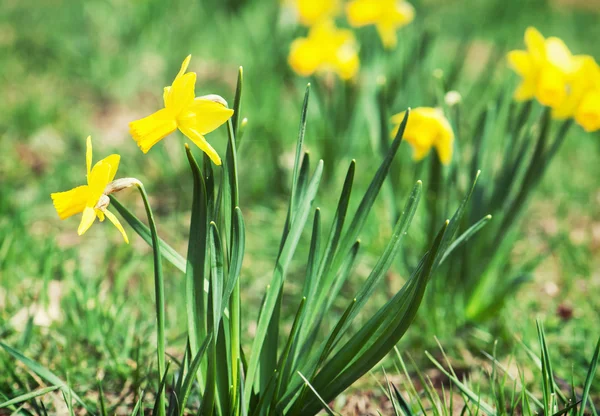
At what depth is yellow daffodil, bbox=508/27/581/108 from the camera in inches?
66.7

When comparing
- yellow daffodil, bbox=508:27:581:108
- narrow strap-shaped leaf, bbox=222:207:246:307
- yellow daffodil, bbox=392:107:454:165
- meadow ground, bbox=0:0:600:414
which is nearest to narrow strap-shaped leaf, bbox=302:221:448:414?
meadow ground, bbox=0:0:600:414

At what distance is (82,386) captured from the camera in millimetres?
1503

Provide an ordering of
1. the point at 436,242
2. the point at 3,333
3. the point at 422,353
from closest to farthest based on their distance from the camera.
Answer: the point at 436,242
the point at 3,333
the point at 422,353

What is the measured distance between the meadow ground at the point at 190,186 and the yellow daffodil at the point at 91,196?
47 centimetres

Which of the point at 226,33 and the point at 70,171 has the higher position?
the point at 226,33

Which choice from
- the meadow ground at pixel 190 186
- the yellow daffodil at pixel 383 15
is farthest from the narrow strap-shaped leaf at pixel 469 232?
the yellow daffodil at pixel 383 15

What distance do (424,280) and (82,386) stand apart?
0.89 meters

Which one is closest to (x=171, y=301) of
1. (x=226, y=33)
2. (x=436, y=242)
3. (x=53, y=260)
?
(x=53, y=260)

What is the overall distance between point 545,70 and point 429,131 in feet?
1.17

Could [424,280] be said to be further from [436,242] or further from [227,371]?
[227,371]

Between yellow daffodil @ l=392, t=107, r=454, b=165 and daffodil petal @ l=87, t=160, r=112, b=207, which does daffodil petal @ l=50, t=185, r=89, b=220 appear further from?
yellow daffodil @ l=392, t=107, r=454, b=165

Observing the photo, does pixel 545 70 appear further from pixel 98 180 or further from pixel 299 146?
pixel 98 180

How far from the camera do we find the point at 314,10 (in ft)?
9.82

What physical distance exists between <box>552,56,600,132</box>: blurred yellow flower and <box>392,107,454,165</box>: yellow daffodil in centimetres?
31
